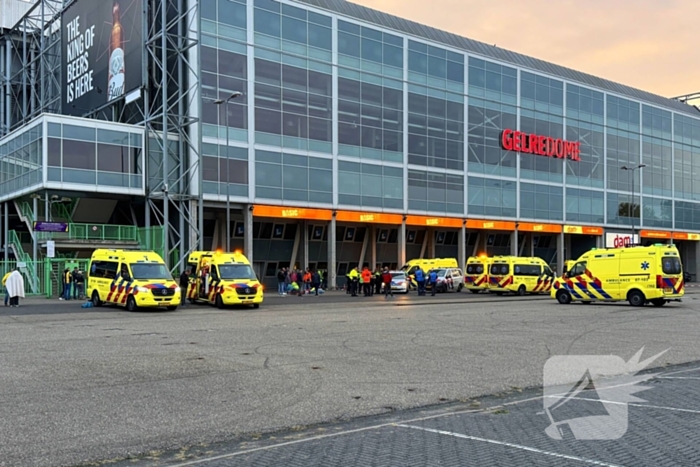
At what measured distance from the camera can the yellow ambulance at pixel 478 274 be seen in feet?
144

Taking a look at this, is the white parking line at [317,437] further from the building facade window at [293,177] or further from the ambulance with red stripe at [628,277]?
the building facade window at [293,177]

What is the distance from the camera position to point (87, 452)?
6523 mm

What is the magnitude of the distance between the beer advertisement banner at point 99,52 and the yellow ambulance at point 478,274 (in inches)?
940

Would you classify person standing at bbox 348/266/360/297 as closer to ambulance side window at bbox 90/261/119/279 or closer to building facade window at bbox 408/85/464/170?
ambulance side window at bbox 90/261/119/279

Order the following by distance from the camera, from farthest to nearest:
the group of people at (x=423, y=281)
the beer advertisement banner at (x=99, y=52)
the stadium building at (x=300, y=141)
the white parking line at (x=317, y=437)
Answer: the beer advertisement banner at (x=99, y=52), the stadium building at (x=300, y=141), the group of people at (x=423, y=281), the white parking line at (x=317, y=437)

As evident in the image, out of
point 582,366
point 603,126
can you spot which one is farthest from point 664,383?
point 603,126

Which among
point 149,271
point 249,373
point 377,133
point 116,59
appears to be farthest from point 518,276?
point 249,373

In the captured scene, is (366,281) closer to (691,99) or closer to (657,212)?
(657,212)

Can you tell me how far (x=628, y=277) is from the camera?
29.5 m

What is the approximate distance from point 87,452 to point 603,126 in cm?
7008

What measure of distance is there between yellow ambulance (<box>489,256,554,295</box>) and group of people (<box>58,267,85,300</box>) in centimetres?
2340

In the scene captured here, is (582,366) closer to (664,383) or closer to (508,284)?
(664,383)

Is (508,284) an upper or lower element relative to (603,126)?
lower

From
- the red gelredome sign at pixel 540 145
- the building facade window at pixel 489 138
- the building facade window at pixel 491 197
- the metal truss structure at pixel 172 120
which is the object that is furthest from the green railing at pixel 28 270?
the red gelredome sign at pixel 540 145
